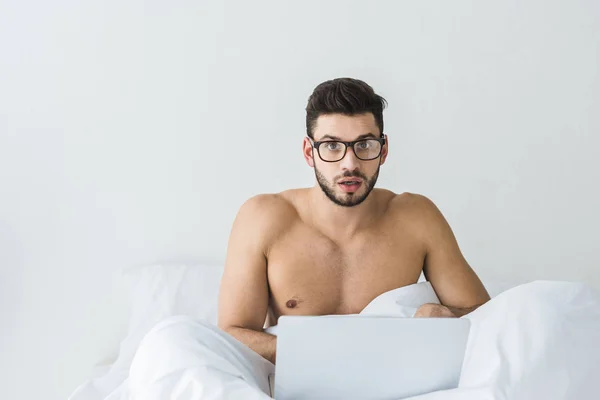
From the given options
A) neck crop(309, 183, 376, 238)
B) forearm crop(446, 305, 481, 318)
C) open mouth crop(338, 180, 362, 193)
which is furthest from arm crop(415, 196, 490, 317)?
open mouth crop(338, 180, 362, 193)

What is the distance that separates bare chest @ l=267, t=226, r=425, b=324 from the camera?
2014mm

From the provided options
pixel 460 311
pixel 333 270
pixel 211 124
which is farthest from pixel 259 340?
pixel 211 124

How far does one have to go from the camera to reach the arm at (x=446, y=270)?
6.68 feet

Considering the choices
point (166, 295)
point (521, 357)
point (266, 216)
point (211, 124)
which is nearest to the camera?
point (521, 357)

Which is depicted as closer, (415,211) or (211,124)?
(415,211)

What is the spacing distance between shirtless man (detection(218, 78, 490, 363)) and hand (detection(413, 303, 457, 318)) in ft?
0.46

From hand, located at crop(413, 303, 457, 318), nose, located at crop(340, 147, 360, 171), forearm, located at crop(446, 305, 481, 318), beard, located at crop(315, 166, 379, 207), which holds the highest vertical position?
nose, located at crop(340, 147, 360, 171)

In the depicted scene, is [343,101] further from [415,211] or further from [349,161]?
[415,211]

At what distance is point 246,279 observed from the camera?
198 centimetres

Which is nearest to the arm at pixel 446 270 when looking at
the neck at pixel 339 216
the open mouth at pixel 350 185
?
the neck at pixel 339 216

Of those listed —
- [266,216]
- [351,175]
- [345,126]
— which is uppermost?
[345,126]

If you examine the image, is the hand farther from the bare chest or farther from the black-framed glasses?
the black-framed glasses

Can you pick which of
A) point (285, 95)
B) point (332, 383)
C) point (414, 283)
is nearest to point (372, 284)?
point (414, 283)

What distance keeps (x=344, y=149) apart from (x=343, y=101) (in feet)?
0.36
